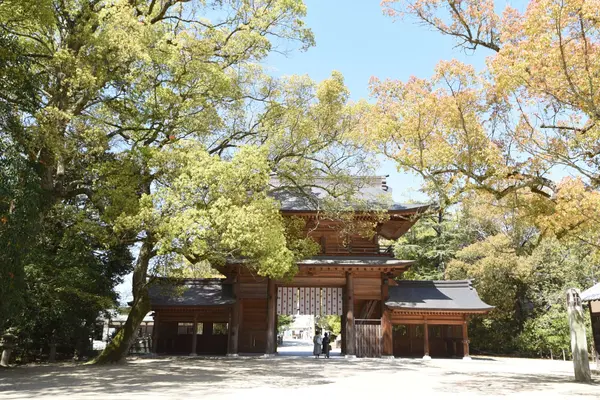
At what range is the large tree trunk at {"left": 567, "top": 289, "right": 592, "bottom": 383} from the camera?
34.7 ft

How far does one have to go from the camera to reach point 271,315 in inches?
735

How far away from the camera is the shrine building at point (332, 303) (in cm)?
1873

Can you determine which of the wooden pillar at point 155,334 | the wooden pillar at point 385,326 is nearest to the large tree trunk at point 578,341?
the wooden pillar at point 385,326

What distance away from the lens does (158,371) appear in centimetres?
1248

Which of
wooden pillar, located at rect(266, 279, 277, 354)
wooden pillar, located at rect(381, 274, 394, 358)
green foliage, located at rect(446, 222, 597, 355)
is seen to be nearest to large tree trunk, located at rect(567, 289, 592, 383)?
wooden pillar, located at rect(381, 274, 394, 358)

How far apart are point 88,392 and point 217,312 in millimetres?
11629

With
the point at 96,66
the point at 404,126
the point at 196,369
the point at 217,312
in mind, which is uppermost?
the point at 96,66

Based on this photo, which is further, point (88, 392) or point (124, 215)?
point (124, 215)

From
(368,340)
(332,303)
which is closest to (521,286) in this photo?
(368,340)

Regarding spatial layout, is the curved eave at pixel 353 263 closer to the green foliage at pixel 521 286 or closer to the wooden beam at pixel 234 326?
the wooden beam at pixel 234 326

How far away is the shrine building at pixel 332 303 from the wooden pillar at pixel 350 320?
4cm

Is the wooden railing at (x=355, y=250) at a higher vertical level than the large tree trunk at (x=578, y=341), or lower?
higher

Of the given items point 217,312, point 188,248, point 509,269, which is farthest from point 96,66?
point 509,269

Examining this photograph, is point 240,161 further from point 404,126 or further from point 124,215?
point 404,126
